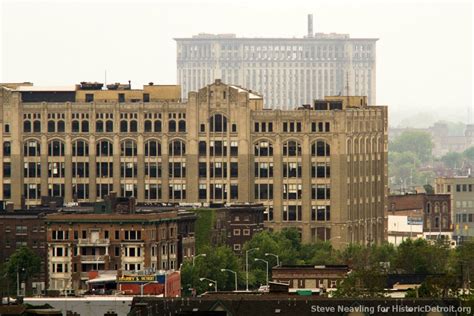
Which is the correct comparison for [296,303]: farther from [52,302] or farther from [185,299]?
[52,302]

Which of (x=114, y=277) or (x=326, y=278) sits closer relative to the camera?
(x=114, y=277)

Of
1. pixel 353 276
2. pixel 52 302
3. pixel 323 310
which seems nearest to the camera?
pixel 323 310

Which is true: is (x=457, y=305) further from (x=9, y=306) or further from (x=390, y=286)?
(x=390, y=286)

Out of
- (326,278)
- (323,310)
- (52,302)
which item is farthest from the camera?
(326,278)

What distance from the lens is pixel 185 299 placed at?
474 feet

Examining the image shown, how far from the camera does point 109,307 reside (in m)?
151

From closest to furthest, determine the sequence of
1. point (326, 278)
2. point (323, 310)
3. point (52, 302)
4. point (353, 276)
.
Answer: point (323, 310) → point (52, 302) → point (353, 276) → point (326, 278)

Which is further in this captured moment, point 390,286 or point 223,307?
point 390,286

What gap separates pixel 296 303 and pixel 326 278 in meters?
56.3

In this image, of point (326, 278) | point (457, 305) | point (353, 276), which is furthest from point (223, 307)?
point (326, 278)

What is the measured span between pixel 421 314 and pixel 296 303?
6023 millimetres

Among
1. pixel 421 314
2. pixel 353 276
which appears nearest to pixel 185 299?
pixel 421 314

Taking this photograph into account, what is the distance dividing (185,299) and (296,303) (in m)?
5.41

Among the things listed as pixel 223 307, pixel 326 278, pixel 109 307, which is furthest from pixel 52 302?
pixel 326 278
